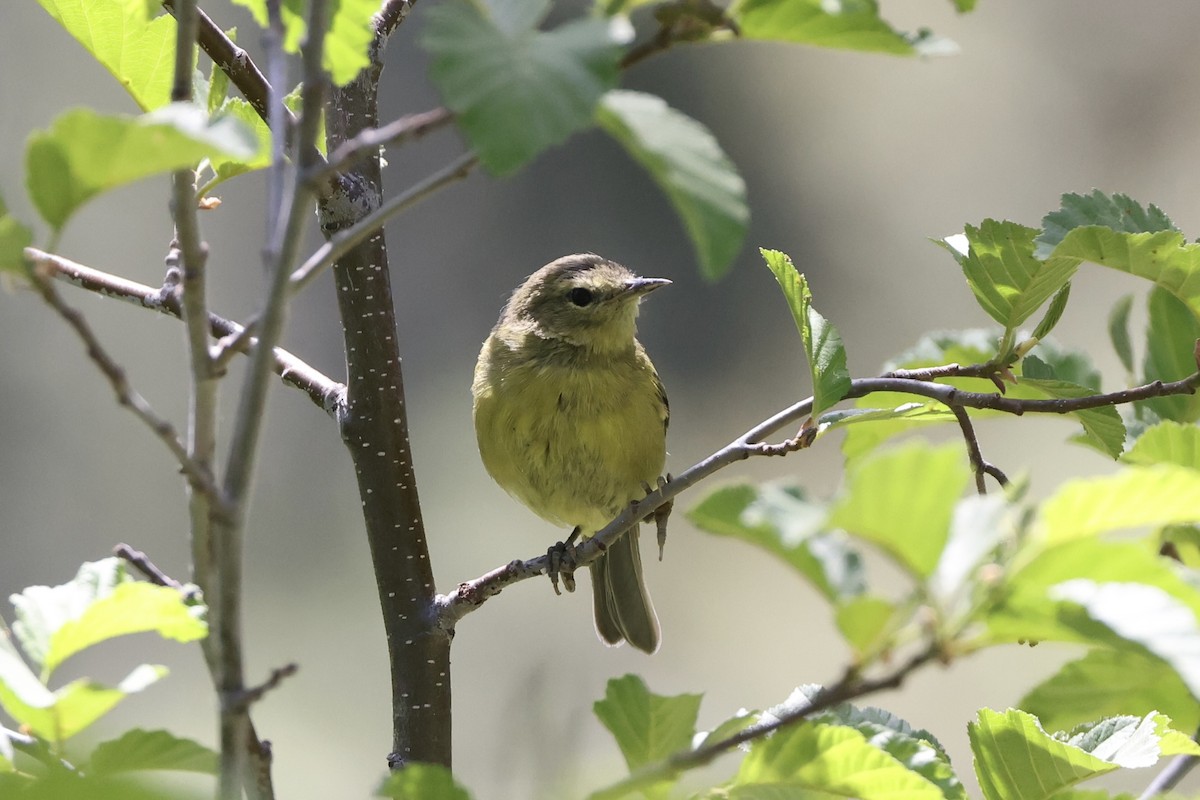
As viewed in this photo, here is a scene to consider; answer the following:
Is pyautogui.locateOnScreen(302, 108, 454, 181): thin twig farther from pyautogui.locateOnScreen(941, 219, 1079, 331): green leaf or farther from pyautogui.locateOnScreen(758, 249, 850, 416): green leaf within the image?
pyautogui.locateOnScreen(941, 219, 1079, 331): green leaf

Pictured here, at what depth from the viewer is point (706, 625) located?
786 cm

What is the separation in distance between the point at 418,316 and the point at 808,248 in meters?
3.00

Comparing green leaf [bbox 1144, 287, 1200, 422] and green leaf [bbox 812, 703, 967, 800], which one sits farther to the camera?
green leaf [bbox 1144, 287, 1200, 422]

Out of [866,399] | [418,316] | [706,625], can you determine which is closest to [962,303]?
[706,625]

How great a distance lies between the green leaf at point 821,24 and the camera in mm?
842

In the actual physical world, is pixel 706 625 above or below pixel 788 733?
above

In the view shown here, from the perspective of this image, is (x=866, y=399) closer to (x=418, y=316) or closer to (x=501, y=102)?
(x=501, y=102)

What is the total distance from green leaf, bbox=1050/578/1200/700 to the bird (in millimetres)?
2334

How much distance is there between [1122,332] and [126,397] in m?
1.67

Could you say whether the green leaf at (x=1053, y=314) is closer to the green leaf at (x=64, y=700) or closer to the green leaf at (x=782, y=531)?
the green leaf at (x=782, y=531)

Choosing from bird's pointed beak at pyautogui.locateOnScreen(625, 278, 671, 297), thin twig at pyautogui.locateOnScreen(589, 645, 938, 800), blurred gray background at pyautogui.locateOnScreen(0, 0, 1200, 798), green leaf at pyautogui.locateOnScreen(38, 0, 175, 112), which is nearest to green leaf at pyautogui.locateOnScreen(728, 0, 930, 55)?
thin twig at pyautogui.locateOnScreen(589, 645, 938, 800)

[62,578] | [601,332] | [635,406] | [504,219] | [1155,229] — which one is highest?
[504,219]

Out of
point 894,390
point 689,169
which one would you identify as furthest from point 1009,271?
point 689,169

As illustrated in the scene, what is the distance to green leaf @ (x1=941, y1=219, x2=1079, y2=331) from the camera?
147cm
